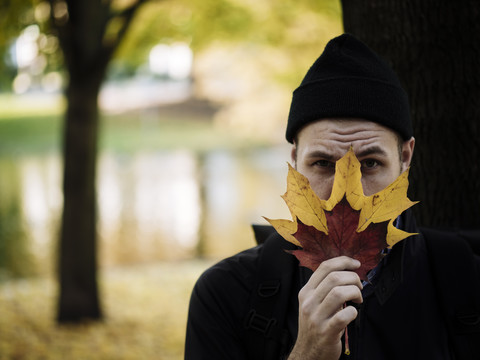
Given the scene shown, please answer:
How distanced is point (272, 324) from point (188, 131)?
1604 inches

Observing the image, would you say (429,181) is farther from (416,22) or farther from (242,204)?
(242,204)

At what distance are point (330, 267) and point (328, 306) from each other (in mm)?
97

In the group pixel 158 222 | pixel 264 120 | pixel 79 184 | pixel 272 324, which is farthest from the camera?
pixel 158 222

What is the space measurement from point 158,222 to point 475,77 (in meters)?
13.0

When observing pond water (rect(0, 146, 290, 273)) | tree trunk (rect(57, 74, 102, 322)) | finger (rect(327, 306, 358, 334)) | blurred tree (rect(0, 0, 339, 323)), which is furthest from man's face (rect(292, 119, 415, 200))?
pond water (rect(0, 146, 290, 273))

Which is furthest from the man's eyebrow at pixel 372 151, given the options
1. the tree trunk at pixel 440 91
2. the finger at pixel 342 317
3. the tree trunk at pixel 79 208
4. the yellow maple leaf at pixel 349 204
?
the tree trunk at pixel 79 208

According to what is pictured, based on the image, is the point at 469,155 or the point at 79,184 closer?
the point at 469,155

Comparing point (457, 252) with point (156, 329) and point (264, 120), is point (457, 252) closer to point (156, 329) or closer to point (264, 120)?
point (156, 329)

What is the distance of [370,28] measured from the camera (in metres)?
2.50

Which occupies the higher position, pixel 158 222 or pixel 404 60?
pixel 404 60

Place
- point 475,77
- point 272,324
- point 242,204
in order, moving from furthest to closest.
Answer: point 242,204
point 475,77
point 272,324

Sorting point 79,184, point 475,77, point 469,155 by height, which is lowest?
point 79,184

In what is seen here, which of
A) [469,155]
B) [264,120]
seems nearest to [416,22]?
[469,155]

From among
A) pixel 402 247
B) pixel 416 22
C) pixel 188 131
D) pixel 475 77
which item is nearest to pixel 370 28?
pixel 416 22
